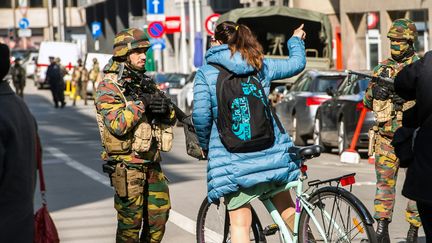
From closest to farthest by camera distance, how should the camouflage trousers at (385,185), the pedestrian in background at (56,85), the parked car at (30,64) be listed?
the camouflage trousers at (385,185), the pedestrian in background at (56,85), the parked car at (30,64)

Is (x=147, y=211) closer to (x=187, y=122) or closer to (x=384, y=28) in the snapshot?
(x=187, y=122)

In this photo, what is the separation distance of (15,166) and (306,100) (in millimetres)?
20042

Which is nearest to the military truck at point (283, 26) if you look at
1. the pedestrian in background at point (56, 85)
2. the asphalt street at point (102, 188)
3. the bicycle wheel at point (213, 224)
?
the asphalt street at point (102, 188)

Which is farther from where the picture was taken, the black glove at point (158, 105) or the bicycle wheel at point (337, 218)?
the black glove at point (158, 105)

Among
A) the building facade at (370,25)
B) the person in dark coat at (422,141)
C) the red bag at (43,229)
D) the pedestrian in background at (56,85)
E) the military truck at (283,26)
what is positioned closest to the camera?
the red bag at (43,229)

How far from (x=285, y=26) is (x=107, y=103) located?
27.7 m

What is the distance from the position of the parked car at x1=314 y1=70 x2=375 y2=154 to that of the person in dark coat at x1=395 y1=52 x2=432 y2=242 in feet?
47.9

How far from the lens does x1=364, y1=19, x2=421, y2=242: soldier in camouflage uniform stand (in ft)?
35.6

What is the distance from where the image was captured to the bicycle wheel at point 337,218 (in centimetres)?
821

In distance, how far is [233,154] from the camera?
27.3 ft

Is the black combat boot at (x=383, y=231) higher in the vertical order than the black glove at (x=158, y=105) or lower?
lower

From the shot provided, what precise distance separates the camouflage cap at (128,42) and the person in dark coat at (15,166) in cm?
279

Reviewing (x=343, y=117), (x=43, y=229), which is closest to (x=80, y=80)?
(x=343, y=117)

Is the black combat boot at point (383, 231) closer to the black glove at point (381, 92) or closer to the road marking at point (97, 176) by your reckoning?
the black glove at point (381, 92)
